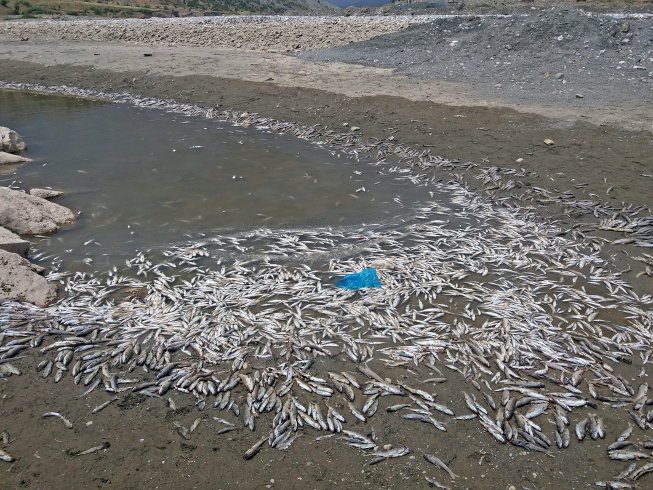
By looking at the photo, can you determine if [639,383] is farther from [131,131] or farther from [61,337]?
[131,131]

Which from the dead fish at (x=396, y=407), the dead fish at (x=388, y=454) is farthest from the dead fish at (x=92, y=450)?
the dead fish at (x=396, y=407)

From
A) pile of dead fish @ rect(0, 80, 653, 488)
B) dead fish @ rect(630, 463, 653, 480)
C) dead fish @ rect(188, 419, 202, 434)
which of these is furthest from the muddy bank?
dead fish @ rect(188, 419, 202, 434)

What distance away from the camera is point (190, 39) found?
3284cm

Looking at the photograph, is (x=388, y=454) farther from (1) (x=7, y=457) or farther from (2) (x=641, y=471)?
(1) (x=7, y=457)

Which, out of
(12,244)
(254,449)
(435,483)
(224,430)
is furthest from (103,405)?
(12,244)

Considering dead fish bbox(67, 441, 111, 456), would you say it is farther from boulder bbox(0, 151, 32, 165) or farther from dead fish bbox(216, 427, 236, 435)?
boulder bbox(0, 151, 32, 165)

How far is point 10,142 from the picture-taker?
1509 centimetres

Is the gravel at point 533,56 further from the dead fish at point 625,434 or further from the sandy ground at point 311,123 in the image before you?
the dead fish at point 625,434

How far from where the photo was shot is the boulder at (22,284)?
312 inches

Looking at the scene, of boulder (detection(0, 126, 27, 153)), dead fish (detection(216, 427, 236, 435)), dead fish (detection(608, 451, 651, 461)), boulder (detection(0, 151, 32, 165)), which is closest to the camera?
dead fish (detection(608, 451, 651, 461))

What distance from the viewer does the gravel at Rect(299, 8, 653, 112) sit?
18281 millimetres

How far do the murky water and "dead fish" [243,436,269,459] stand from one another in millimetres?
5247

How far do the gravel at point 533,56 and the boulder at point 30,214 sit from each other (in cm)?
1466

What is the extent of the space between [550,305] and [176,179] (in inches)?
371
